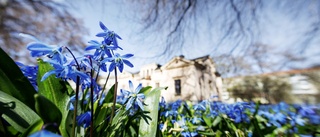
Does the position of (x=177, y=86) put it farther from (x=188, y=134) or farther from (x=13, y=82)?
(x=13, y=82)

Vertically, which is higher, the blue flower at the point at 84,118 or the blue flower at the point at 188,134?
the blue flower at the point at 84,118

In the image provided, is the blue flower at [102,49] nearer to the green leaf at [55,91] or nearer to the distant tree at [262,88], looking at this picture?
the green leaf at [55,91]

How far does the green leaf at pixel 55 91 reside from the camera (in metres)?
0.46

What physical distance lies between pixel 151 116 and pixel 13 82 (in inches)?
15.9

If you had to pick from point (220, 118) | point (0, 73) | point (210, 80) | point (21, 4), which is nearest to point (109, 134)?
point (0, 73)

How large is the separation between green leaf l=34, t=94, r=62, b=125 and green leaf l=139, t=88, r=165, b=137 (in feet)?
0.98

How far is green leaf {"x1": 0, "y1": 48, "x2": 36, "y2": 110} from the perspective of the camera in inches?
17.0

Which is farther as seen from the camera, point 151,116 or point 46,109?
point 151,116

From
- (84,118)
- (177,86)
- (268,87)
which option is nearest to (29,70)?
(84,118)

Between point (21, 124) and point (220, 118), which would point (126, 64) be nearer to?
point (21, 124)

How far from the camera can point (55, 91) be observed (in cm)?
48

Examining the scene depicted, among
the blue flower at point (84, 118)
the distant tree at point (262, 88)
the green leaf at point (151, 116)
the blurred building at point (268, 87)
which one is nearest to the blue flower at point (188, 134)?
the green leaf at point (151, 116)

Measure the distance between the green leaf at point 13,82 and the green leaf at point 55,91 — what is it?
0.10 feet

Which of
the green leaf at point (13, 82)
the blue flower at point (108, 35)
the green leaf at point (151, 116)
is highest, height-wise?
the blue flower at point (108, 35)
